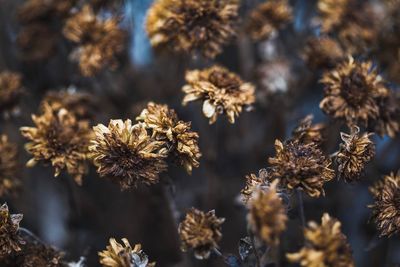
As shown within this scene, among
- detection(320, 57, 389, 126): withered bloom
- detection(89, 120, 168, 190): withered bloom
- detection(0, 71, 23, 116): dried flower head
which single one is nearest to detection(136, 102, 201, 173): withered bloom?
→ detection(89, 120, 168, 190): withered bloom

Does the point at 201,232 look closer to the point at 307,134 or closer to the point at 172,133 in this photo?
the point at 172,133

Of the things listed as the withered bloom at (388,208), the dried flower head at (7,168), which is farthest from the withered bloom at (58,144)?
the withered bloom at (388,208)

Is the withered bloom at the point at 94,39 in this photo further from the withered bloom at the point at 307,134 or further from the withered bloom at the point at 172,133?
the withered bloom at the point at 307,134

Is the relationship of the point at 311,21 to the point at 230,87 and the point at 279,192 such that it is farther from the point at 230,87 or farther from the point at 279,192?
the point at 279,192

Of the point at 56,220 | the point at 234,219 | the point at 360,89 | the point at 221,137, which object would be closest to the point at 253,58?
the point at 221,137

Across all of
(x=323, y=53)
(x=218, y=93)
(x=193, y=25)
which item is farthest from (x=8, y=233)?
(x=323, y=53)

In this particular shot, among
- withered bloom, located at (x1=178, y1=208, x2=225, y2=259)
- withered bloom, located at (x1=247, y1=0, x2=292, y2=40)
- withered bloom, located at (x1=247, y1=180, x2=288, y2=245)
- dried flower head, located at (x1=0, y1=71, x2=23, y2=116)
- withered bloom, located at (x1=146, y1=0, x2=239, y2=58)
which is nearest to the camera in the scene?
withered bloom, located at (x1=247, y1=180, x2=288, y2=245)

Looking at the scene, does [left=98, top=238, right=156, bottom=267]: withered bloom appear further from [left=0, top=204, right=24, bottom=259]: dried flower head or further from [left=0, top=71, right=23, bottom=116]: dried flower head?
[left=0, top=71, right=23, bottom=116]: dried flower head
